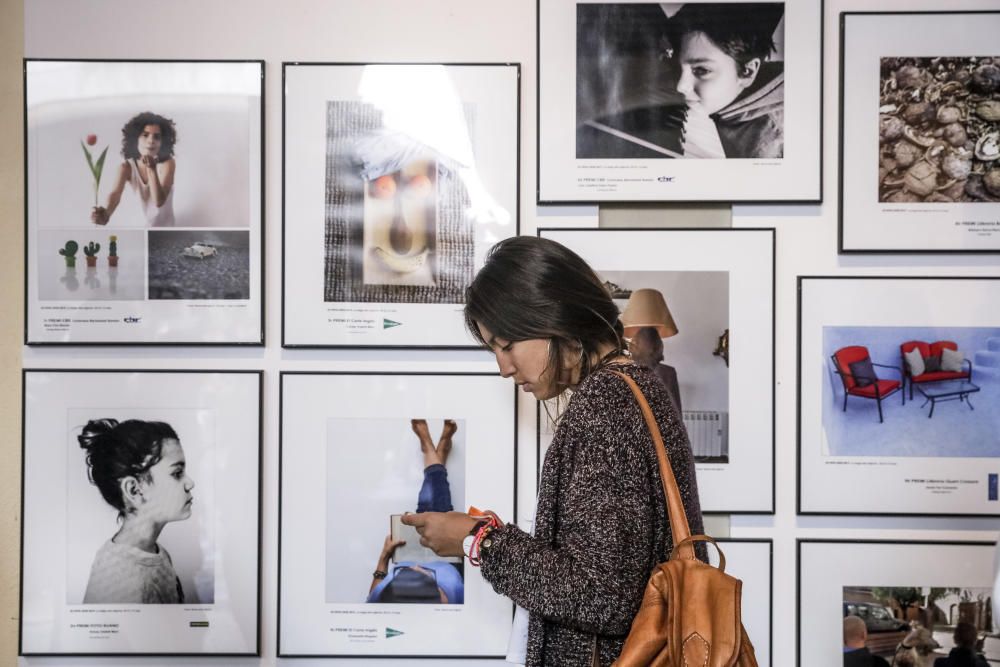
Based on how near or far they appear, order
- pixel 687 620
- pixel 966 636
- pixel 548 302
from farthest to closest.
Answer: pixel 966 636 < pixel 548 302 < pixel 687 620

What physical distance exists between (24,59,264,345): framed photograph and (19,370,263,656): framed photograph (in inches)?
4.8

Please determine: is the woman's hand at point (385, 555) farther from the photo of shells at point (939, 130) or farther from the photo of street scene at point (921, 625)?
the photo of shells at point (939, 130)

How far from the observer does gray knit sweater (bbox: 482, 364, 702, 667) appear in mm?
981

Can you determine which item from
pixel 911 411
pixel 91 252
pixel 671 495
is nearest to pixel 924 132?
pixel 911 411

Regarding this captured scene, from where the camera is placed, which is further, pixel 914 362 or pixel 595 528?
pixel 914 362

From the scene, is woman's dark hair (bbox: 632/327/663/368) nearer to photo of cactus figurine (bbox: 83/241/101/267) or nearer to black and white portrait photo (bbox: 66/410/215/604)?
black and white portrait photo (bbox: 66/410/215/604)

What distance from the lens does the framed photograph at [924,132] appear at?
1599 mm

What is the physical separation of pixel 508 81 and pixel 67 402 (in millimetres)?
1084

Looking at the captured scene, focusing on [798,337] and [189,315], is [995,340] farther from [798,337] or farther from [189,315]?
[189,315]

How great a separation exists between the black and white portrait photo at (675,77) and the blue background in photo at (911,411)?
45cm

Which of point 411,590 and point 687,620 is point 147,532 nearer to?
point 411,590

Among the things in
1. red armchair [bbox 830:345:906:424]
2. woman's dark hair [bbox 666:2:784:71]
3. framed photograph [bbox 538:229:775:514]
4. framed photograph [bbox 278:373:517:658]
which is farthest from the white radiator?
woman's dark hair [bbox 666:2:784:71]

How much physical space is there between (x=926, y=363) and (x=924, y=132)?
0.45 metres

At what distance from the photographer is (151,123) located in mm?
1620
